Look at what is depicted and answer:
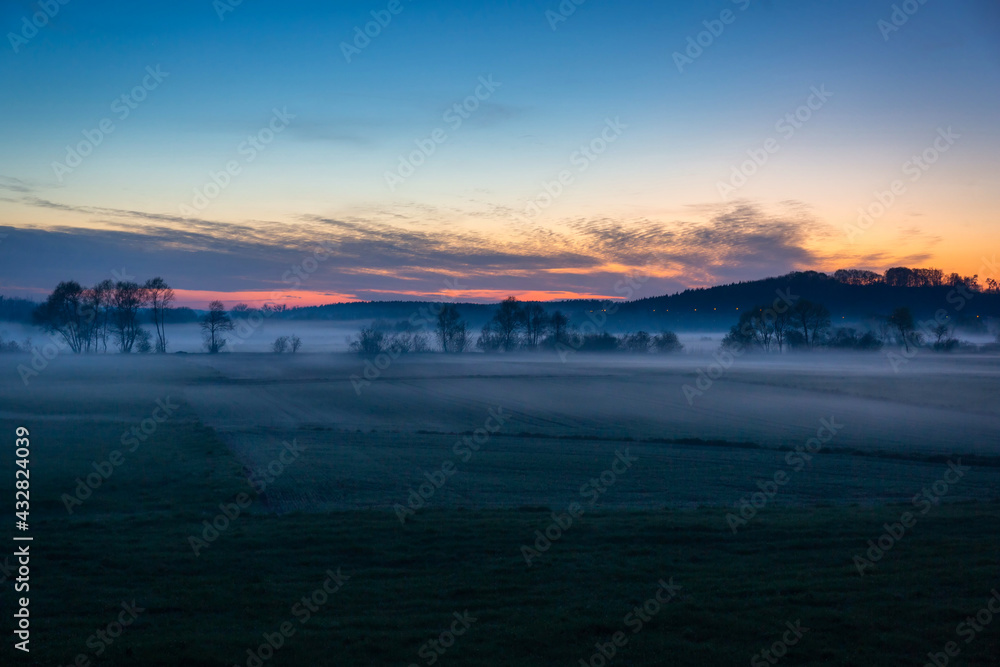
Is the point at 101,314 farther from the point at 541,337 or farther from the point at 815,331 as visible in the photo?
the point at 815,331

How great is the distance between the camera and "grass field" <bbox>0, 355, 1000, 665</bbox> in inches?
343

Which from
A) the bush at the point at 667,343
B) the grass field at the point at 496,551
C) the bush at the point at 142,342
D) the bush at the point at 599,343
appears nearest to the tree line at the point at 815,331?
the bush at the point at 667,343

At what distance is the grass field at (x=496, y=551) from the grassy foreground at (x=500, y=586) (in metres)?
0.05

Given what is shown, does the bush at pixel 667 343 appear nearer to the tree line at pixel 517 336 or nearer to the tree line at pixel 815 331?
the tree line at pixel 517 336

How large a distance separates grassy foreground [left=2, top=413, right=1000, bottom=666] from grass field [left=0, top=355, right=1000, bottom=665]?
48mm

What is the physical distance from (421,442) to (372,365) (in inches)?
2405

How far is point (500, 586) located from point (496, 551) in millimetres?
2074

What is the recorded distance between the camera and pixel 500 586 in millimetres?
11055

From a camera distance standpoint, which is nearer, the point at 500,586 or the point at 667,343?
the point at 500,586

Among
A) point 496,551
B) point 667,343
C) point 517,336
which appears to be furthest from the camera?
point 667,343

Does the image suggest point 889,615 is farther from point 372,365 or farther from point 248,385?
point 372,365

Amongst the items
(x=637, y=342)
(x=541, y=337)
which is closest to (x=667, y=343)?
(x=637, y=342)

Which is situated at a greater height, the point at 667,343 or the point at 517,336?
the point at 517,336

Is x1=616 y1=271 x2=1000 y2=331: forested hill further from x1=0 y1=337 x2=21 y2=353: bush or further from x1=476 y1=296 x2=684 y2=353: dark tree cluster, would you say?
x1=0 y1=337 x2=21 y2=353: bush
